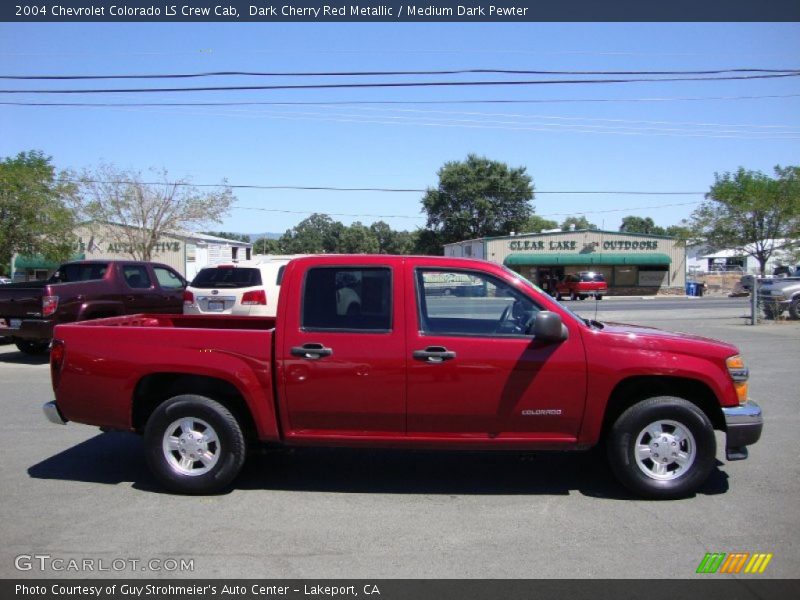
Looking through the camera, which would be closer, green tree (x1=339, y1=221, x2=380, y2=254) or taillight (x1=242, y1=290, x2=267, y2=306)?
taillight (x1=242, y1=290, x2=267, y2=306)

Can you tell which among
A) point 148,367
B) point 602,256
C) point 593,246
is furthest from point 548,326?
point 593,246

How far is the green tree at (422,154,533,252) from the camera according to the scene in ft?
233

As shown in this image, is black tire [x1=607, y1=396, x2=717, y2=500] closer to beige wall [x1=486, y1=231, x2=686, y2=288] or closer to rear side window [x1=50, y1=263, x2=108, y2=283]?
rear side window [x1=50, y1=263, x2=108, y2=283]

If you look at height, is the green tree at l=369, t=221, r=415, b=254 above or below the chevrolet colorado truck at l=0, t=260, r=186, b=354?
above

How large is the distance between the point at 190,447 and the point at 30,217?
20.4 metres

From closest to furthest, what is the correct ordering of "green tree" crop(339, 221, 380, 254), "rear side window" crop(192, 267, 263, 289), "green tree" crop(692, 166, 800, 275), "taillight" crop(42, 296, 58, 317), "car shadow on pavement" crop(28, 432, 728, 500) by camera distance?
"car shadow on pavement" crop(28, 432, 728, 500), "taillight" crop(42, 296, 58, 317), "rear side window" crop(192, 267, 263, 289), "green tree" crop(692, 166, 800, 275), "green tree" crop(339, 221, 380, 254)

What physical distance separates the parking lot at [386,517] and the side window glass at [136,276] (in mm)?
6961

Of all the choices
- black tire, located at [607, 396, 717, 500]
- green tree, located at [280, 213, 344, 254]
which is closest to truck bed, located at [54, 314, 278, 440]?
black tire, located at [607, 396, 717, 500]

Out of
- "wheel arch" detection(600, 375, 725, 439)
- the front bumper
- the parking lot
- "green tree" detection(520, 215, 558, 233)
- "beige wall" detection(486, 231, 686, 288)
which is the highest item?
"green tree" detection(520, 215, 558, 233)

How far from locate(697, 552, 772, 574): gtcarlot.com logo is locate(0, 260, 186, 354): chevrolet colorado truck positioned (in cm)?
1083

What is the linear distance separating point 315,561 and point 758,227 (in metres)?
39.2

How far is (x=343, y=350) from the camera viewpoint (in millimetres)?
4965

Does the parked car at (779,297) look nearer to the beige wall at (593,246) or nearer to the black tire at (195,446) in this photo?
the black tire at (195,446)

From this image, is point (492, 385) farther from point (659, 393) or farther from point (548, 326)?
point (659, 393)
